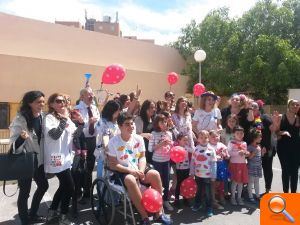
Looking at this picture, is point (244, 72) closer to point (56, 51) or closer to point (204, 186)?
point (56, 51)

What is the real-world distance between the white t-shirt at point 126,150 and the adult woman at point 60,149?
1.65 feet

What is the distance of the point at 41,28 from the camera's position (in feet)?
59.5

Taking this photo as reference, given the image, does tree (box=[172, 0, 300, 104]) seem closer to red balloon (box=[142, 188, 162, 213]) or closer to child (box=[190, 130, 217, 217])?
child (box=[190, 130, 217, 217])

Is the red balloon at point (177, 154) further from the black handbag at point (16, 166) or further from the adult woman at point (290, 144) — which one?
the black handbag at point (16, 166)

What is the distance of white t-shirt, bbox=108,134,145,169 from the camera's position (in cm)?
418

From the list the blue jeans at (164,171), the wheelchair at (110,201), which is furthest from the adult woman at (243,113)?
the wheelchair at (110,201)

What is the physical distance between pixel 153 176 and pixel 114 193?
502 millimetres

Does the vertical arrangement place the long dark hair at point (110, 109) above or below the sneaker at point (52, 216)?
above

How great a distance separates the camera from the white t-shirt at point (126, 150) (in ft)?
13.7

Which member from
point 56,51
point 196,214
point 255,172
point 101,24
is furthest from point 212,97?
point 101,24

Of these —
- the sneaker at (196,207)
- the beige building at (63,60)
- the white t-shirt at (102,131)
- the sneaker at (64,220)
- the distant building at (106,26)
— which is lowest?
the sneaker at (196,207)

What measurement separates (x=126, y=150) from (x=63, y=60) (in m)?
15.7

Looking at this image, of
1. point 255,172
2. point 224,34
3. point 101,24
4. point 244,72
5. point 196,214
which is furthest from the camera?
point 101,24

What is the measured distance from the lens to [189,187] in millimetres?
4918
